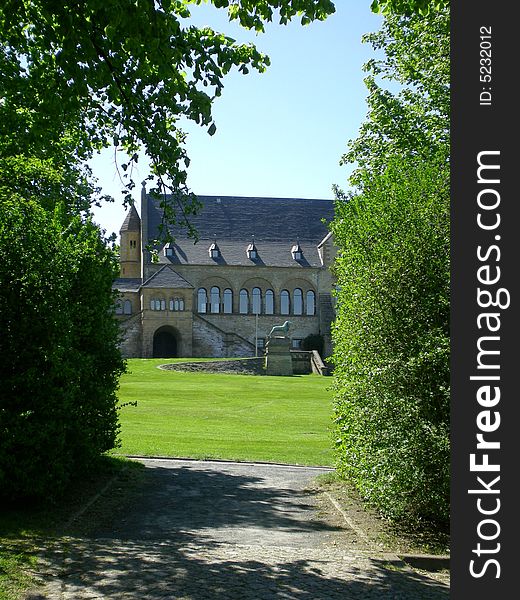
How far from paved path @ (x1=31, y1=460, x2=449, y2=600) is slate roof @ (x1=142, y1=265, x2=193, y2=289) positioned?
57.8m

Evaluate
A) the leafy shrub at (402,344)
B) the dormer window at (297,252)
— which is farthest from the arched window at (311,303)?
the leafy shrub at (402,344)

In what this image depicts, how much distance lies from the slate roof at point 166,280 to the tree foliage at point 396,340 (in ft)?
191

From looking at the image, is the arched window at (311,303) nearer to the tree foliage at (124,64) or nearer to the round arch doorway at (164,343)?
the round arch doorway at (164,343)

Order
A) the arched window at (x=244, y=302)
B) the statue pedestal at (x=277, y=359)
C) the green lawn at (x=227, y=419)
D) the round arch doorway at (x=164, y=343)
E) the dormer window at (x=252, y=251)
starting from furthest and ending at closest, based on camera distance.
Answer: the dormer window at (x=252, y=251) → the arched window at (x=244, y=302) → the round arch doorway at (x=164, y=343) → the statue pedestal at (x=277, y=359) → the green lawn at (x=227, y=419)

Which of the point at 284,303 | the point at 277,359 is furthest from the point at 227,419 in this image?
the point at 284,303

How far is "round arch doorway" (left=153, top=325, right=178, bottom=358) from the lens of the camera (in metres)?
69.4

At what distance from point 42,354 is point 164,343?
61.6 m

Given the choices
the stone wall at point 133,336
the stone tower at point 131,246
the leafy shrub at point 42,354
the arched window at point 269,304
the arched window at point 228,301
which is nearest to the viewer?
the leafy shrub at point 42,354

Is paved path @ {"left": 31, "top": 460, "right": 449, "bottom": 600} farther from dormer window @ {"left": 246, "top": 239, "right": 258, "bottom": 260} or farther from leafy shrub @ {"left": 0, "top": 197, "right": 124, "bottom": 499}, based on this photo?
dormer window @ {"left": 246, "top": 239, "right": 258, "bottom": 260}

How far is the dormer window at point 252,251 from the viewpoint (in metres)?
77.5

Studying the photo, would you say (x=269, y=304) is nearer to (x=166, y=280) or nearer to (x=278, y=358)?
(x=166, y=280)

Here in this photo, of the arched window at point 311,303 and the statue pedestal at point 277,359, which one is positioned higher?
the arched window at point 311,303

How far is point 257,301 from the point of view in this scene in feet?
250

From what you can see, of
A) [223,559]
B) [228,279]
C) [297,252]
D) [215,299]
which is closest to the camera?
[223,559]
